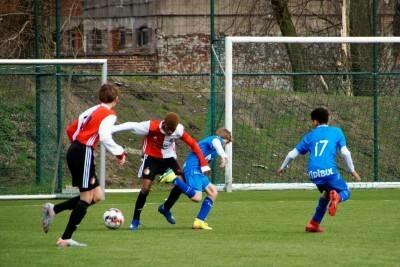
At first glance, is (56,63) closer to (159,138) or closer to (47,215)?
(159,138)

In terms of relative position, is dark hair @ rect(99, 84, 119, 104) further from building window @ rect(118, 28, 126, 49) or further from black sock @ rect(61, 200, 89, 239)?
building window @ rect(118, 28, 126, 49)

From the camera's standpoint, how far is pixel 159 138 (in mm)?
14391

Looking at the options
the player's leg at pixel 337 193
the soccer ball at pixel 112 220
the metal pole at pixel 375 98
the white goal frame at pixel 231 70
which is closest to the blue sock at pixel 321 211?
the player's leg at pixel 337 193

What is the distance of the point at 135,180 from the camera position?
874 inches

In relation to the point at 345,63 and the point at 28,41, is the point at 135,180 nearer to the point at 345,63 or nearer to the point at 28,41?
the point at 28,41

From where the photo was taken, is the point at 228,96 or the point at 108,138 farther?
the point at 228,96

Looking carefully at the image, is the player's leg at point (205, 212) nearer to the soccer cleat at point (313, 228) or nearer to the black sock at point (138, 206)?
the black sock at point (138, 206)

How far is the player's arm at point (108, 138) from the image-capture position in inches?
466

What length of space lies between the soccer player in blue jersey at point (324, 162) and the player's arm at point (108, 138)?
2.56 m

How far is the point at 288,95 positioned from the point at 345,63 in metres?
1.40

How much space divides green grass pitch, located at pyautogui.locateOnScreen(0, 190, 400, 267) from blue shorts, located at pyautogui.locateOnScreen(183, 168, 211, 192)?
1.63 ft

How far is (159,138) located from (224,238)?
2098 millimetres

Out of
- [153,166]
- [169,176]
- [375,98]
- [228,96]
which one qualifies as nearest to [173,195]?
[169,176]

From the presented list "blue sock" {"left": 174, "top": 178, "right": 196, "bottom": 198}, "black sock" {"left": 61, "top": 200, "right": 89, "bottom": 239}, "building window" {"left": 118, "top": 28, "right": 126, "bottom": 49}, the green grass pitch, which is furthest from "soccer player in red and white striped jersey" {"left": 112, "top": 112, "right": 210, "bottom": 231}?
"building window" {"left": 118, "top": 28, "right": 126, "bottom": 49}
